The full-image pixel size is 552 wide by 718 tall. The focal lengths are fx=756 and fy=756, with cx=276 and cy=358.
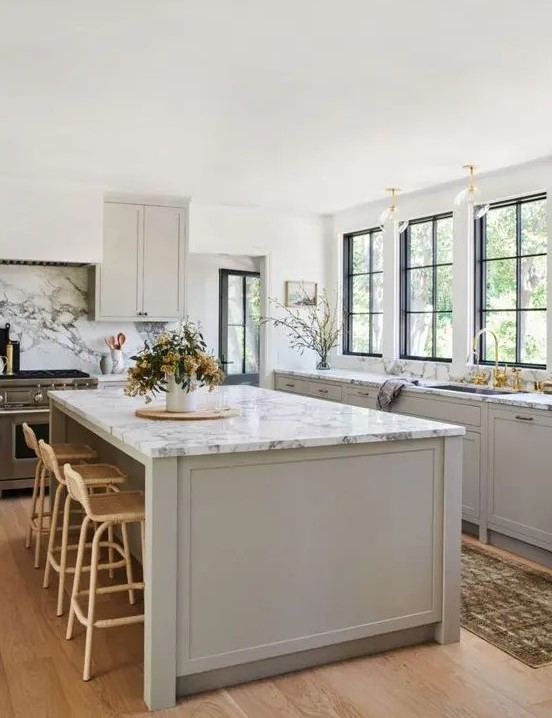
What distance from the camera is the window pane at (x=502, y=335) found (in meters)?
5.49

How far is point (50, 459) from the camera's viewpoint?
3561 mm

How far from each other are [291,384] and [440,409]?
2.16m

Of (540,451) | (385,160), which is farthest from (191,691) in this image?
(385,160)

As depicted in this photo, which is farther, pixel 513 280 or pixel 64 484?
pixel 513 280

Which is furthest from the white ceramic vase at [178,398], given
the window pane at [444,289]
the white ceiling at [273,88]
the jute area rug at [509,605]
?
the window pane at [444,289]

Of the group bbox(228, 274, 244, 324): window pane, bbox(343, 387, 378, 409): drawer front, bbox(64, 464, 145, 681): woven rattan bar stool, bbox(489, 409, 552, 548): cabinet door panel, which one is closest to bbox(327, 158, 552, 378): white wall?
bbox(343, 387, 378, 409): drawer front

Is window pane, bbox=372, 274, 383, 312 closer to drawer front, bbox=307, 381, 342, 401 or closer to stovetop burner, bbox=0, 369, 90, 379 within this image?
drawer front, bbox=307, 381, 342, 401

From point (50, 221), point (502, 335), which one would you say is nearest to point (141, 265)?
point (50, 221)

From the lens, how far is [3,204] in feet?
19.4

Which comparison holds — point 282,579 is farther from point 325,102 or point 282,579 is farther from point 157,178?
point 157,178

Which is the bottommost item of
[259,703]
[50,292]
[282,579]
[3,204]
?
[259,703]

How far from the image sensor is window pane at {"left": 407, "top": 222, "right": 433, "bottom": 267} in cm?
628

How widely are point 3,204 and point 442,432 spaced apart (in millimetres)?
4221

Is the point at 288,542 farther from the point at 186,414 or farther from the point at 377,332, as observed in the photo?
the point at 377,332
